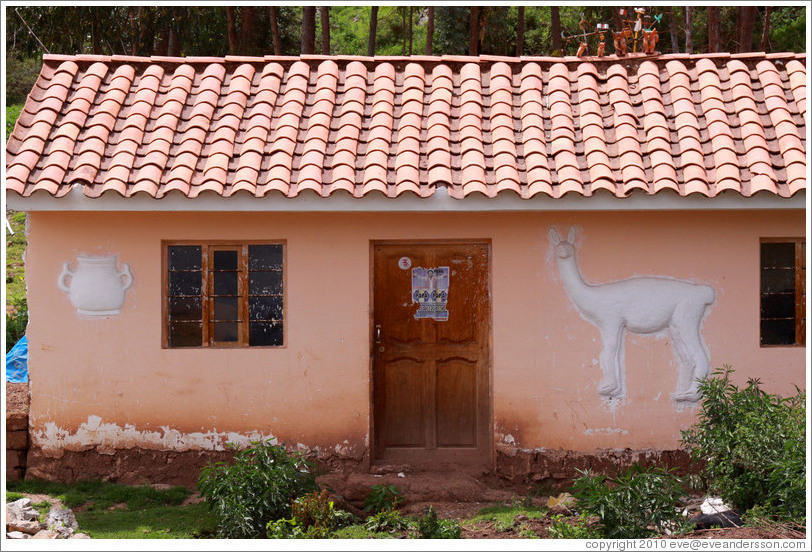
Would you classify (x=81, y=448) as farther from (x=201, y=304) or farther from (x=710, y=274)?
(x=710, y=274)

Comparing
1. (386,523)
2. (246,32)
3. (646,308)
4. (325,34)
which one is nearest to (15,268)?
(246,32)

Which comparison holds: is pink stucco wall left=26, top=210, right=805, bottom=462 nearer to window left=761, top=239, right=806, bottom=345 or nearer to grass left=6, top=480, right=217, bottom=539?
window left=761, top=239, right=806, bottom=345

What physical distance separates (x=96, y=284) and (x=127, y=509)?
200 centimetres

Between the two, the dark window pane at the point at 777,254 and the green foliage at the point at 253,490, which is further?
the dark window pane at the point at 777,254

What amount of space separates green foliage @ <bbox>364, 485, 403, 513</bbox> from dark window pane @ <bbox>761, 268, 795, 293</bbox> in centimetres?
384

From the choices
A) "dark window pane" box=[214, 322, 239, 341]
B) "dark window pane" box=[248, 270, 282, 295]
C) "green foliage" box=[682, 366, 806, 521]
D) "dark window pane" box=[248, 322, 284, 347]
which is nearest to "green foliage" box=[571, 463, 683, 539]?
"green foliage" box=[682, 366, 806, 521]

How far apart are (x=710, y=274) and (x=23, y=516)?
6066 millimetres

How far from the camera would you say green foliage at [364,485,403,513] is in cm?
708

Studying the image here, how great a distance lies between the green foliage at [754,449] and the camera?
6.01 metres

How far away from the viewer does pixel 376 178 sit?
7.28 m

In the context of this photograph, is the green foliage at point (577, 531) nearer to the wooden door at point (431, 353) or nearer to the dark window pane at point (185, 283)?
the wooden door at point (431, 353)

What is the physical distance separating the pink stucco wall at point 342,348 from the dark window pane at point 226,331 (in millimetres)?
167

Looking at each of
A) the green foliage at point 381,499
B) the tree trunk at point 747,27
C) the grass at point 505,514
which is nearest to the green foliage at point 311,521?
the green foliage at point 381,499

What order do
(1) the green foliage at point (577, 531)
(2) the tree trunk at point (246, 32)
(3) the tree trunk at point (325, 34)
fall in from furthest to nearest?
(2) the tree trunk at point (246, 32) → (3) the tree trunk at point (325, 34) → (1) the green foliage at point (577, 531)
